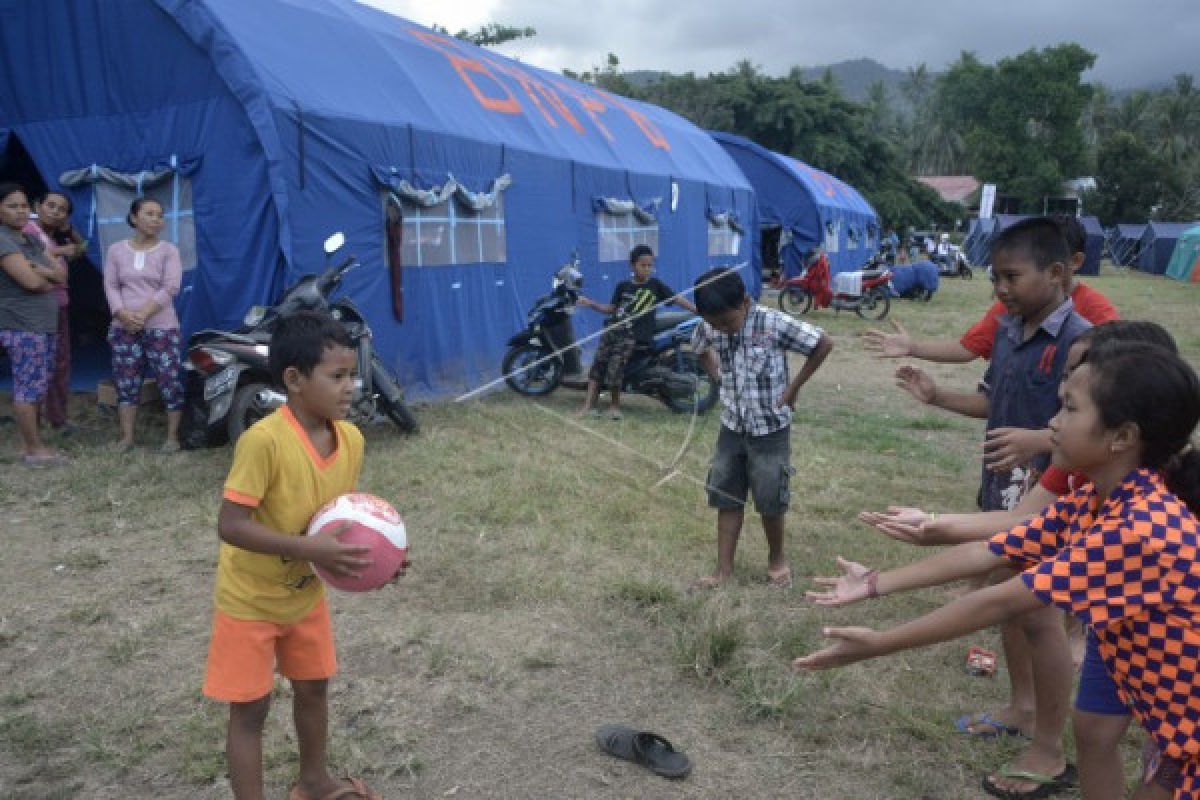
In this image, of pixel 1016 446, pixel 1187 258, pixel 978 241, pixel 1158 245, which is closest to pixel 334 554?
pixel 1016 446

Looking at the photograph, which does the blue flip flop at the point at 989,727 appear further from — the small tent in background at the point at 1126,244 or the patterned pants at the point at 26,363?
the small tent in background at the point at 1126,244

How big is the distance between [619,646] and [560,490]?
7.30 feet

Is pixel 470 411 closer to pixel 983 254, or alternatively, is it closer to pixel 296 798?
pixel 296 798

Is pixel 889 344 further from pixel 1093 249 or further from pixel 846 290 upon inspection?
pixel 1093 249

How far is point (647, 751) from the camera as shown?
290cm

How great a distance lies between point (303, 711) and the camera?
2.50 m

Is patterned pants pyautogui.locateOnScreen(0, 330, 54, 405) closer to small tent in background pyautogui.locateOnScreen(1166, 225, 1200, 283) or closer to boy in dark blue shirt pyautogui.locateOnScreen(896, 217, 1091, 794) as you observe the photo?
boy in dark blue shirt pyautogui.locateOnScreen(896, 217, 1091, 794)

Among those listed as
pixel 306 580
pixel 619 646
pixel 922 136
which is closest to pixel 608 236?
pixel 619 646

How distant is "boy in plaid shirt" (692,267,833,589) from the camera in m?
4.14

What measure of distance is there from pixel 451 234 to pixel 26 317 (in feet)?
13.8

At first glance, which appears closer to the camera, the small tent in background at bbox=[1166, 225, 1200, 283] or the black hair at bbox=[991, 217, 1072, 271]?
the black hair at bbox=[991, 217, 1072, 271]

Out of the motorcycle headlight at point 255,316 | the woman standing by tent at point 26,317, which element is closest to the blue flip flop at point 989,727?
the motorcycle headlight at point 255,316

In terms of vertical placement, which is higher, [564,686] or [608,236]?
[608,236]

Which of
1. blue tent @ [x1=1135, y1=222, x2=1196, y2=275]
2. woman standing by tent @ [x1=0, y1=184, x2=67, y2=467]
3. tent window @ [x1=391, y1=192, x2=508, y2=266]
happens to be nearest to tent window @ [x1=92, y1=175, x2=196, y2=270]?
woman standing by tent @ [x1=0, y1=184, x2=67, y2=467]
